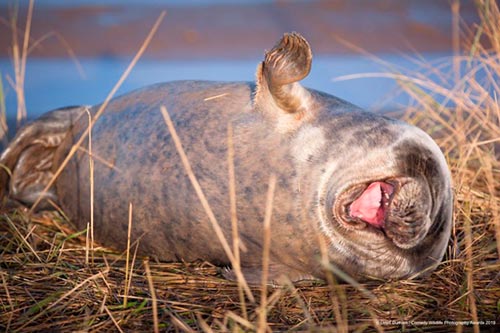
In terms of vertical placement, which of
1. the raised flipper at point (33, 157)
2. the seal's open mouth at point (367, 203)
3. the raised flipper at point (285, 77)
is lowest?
the raised flipper at point (33, 157)

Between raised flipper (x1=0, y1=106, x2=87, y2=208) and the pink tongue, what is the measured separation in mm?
1814

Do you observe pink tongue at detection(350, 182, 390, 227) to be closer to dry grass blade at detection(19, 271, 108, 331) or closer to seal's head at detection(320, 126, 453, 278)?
seal's head at detection(320, 126, 453, 278)

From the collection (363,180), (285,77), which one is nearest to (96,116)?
(285,77)

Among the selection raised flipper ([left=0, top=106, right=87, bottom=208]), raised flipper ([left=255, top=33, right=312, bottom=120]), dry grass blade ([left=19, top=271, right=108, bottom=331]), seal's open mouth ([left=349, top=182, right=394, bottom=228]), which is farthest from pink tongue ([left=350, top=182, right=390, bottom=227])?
raised flipper ([left=0, top=106, right=87, bottom=208])

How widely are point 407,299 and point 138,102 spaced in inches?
66.8

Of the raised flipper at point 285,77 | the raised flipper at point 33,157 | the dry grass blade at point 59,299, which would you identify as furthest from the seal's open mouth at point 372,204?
the raised flipper at point 33,157

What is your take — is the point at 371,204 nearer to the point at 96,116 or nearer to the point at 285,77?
the point at 285,77

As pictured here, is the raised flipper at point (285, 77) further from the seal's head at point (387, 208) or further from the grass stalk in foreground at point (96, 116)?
the grass stalk in foreground at point (96, 116)

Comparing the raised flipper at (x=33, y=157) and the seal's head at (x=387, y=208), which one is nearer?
the seal's head at (x=387, y=208)

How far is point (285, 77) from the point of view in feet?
10.5

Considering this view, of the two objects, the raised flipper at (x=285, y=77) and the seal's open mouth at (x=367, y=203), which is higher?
the raised flipper at (x=285, y=77)

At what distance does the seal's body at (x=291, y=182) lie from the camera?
3.11 m

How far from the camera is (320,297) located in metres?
3.05

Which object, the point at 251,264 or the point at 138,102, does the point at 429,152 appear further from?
the point at 138,102
